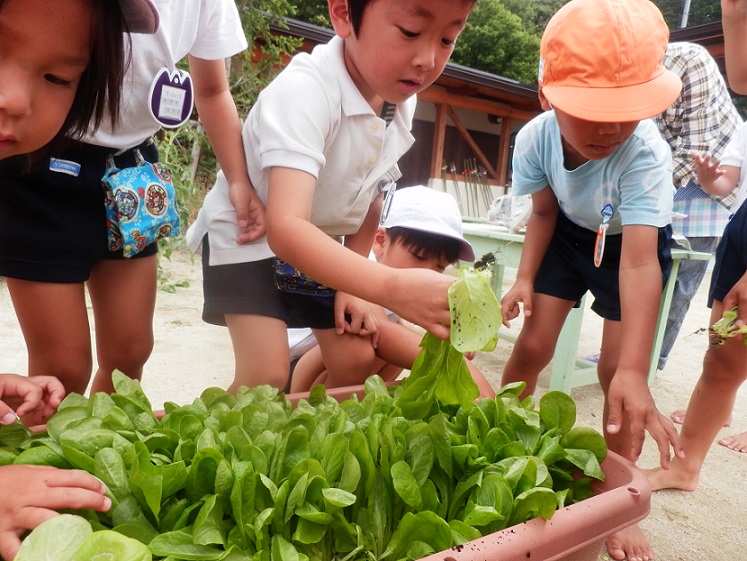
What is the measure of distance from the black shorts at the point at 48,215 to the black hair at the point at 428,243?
2.79ft

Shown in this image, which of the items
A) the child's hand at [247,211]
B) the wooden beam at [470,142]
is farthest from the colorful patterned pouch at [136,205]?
the wooden beam at [470,142]

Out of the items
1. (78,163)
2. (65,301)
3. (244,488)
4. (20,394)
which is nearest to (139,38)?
(78,163)

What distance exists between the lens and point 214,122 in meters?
1.41

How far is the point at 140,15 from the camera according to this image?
88 cm

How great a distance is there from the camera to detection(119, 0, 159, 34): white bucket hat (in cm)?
85

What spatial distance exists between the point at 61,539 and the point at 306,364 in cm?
124

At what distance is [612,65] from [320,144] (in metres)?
0.66

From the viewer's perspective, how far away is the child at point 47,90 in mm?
646

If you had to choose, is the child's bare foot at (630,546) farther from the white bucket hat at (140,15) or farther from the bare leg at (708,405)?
the white bucket hat at (140,15)

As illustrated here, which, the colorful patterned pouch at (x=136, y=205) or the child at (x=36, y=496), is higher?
the colorful patterned pouch at (x=136, y=205)

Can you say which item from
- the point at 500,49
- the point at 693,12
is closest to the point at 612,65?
the point at 500,49

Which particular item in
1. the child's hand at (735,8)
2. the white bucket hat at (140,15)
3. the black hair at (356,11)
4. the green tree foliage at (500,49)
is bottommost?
the white bucket hat at (140,15)

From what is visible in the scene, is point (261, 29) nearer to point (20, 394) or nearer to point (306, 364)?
point (306, 364)

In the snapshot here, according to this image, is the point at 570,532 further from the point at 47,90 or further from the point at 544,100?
the point at 544,100
